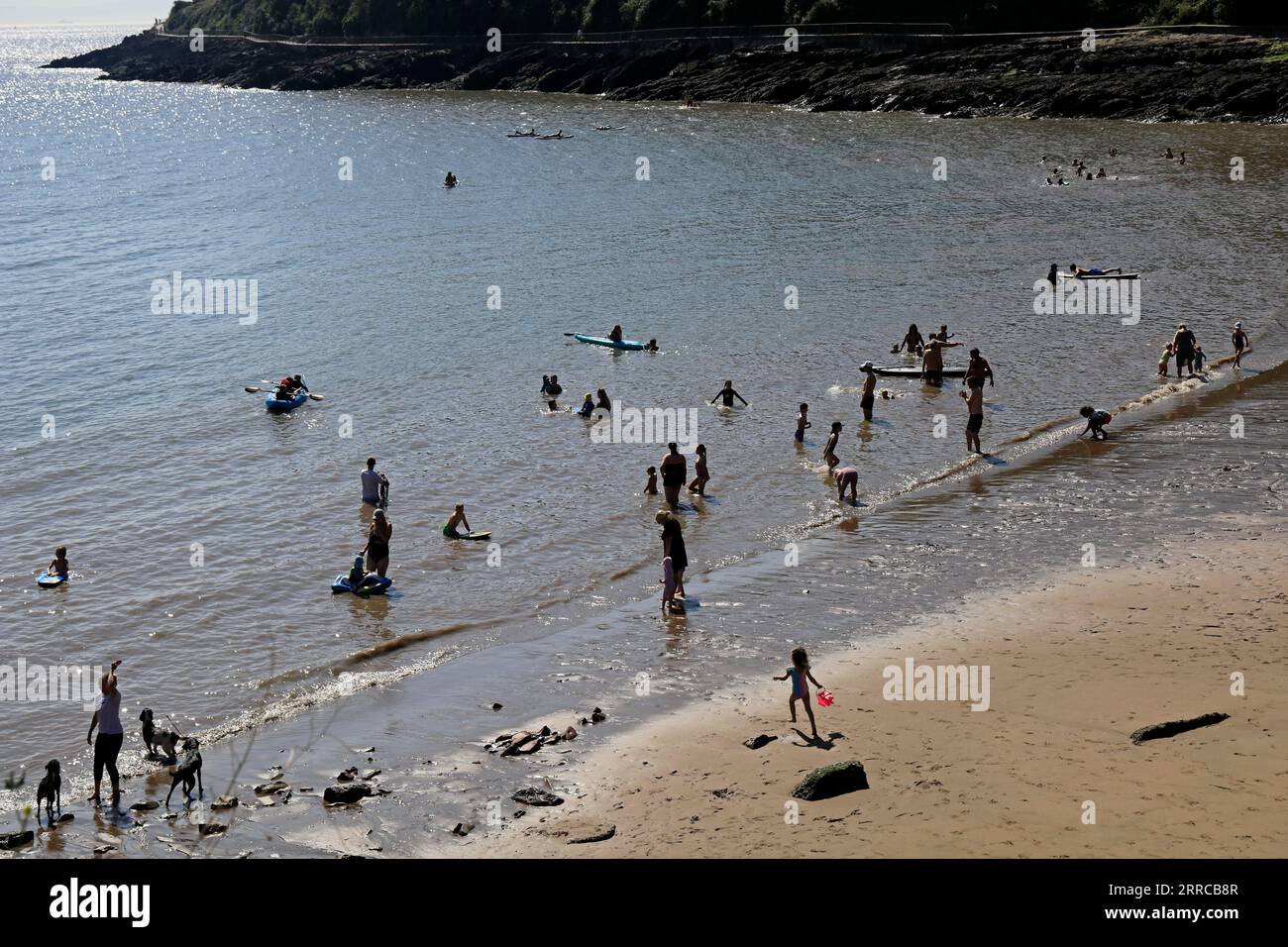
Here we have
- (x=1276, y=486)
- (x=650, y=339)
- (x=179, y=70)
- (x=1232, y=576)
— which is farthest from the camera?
(x=179, y=70)

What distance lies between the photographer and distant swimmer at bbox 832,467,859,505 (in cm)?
2319

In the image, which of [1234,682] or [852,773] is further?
[1234,682]

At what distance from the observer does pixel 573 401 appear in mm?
31766

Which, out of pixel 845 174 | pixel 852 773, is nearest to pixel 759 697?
pixel 852 773

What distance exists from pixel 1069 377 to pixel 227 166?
69.3 metres

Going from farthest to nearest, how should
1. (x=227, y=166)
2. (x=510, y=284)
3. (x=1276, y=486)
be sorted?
(x=227, y=166) → (x=510, y=284) → (x=1276, y=486)

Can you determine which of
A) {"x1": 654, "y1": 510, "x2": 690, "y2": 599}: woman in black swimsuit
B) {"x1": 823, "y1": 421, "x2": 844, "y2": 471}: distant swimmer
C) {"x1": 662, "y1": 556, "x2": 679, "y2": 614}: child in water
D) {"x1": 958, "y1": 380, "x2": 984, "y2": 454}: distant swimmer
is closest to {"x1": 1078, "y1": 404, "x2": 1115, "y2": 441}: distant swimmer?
{"x1": 958, "y1": 380, "x2": 984, "y2": 454}: distant swimmer

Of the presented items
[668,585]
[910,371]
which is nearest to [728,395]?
[910,371]

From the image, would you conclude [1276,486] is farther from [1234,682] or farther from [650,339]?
[650,339]

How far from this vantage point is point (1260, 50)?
77375 millimetres

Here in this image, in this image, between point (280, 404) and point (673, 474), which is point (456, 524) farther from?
point (280, 404)

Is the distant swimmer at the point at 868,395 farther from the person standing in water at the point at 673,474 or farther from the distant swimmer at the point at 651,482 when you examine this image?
the person standing in water at the point at 673,474

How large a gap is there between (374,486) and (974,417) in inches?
470

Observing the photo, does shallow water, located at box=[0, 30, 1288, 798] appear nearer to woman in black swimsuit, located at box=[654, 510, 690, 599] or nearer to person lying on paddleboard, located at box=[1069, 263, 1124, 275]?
woman in black swimsuit, located at box=[654, 510, 690, 599]
